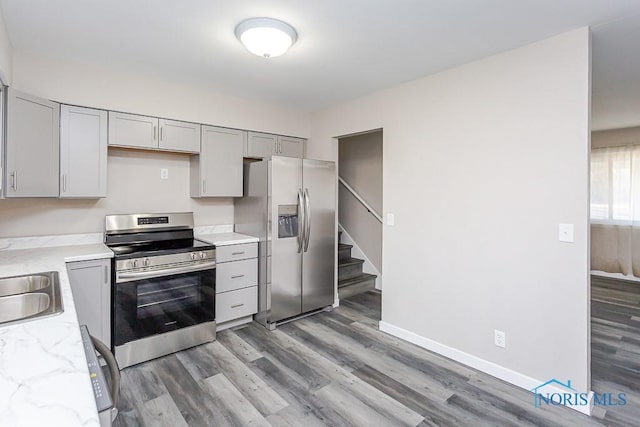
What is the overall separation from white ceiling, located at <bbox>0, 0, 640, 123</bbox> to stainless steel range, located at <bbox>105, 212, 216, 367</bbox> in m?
1.48

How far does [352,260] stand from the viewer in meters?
4.99

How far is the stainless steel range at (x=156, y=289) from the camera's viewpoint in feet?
8.60

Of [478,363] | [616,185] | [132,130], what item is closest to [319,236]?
[478,363]

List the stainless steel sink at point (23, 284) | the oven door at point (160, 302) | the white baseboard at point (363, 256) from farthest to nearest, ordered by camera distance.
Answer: the white baseboard at point (363, 256) < the oven door at point (160, 302) < the stainless steel sink at point (23, 284)

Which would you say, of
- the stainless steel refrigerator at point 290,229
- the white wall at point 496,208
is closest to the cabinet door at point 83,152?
the stainless steel refrigerator at point 290,229

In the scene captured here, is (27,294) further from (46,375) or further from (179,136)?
(179,136)

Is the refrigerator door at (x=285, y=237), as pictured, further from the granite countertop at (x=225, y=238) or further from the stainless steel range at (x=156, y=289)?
the stainless steel range at (x=156, y=289)

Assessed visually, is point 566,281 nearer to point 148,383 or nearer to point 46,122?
point 148,383

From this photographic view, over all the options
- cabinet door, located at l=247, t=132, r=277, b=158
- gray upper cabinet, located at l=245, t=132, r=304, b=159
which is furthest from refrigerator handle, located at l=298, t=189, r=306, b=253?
cabinet door, located at l=247, t=132, r=277, b=158

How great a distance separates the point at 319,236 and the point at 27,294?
255cm

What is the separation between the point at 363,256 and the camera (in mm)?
5043

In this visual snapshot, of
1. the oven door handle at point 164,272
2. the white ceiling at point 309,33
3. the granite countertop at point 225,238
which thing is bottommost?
the oven door handle at point 164,272

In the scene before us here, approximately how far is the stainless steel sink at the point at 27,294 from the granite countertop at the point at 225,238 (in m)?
1.46

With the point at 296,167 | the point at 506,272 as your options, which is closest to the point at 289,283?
the point at 296,167
